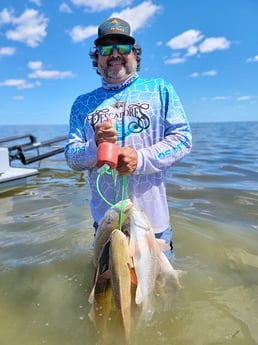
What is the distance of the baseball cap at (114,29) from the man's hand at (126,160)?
111 cm

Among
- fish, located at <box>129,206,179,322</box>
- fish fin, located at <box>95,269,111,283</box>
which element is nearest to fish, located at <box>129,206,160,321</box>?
fish, located at <box>129,206,179,322</box>

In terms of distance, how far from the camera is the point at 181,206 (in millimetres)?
7879

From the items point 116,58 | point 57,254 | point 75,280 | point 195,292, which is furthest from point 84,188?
point 116,58

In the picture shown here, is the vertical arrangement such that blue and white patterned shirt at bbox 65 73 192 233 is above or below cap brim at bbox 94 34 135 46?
below

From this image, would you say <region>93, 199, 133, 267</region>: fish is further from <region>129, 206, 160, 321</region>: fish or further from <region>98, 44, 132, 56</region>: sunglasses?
<region>98, 44, 132, 56</region>: sunglasses

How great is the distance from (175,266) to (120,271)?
8.32 ft

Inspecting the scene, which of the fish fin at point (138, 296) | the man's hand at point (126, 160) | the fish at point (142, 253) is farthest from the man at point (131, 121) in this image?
the fish fin at point (138, 296)

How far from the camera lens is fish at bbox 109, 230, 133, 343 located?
2.36 metres

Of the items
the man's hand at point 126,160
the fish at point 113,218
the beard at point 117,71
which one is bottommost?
the fish at point 113,218

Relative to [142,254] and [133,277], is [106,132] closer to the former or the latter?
[142,254]

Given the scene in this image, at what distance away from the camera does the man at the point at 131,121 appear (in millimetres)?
2938

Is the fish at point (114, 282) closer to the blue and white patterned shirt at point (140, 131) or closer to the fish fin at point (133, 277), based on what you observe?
the fish fin at point (133, 277)

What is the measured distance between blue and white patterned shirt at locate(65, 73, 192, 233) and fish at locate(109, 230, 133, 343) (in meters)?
0.70

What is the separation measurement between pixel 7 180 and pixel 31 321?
7.02m
